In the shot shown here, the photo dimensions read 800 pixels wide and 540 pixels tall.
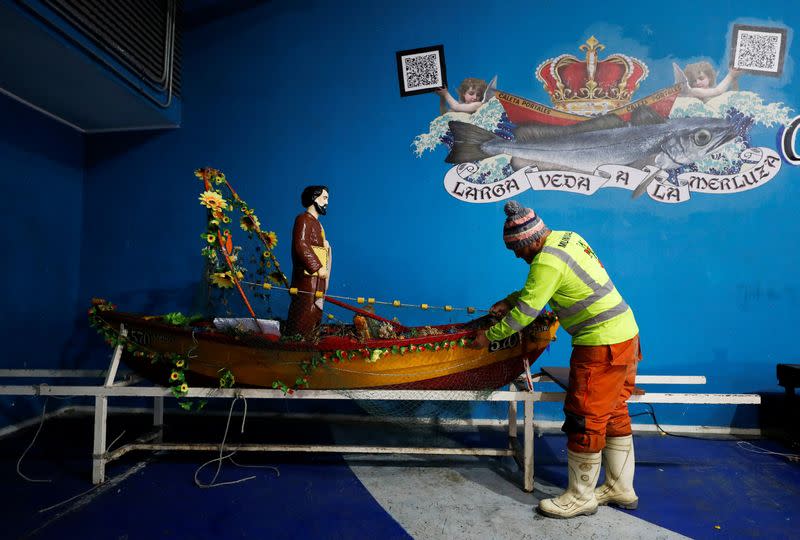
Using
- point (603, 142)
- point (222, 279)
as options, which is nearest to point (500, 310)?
point (222, 279)

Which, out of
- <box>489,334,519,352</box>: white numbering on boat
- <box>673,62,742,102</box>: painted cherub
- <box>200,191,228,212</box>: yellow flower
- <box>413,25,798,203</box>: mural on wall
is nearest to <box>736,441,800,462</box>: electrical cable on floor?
<box>413,25,798,203</box>: mural on wall

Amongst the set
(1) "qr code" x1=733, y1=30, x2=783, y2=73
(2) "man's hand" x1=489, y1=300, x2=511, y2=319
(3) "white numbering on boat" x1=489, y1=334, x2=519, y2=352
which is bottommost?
(3) "white numbering on boat" x1=489, y1=334, x2=519, y2=352

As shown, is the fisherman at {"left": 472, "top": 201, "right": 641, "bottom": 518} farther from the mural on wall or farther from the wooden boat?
the mural on wall

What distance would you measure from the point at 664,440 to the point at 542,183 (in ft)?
7.48

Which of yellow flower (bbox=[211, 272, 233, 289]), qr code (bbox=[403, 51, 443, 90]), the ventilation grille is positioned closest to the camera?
yellow flower (bbox=[211, 272, 233, 289])

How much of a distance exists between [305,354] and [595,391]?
163cm

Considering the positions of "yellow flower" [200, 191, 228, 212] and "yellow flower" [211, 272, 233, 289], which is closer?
"yellow flower" [200, 191, 228, 212]

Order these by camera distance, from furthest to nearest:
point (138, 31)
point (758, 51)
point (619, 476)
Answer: point (758, 51)
point (138, 31)
point (619, 476)

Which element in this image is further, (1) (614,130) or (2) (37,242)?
(1) (614,130)

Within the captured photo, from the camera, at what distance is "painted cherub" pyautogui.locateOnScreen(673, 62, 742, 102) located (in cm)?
377

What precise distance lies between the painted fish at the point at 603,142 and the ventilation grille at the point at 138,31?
2574 mm

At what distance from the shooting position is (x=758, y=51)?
377 centimetres

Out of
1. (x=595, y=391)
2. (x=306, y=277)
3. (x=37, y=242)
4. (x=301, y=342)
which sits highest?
(x=37, y=242)

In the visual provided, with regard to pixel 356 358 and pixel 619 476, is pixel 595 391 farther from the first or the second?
pixel 356 358
